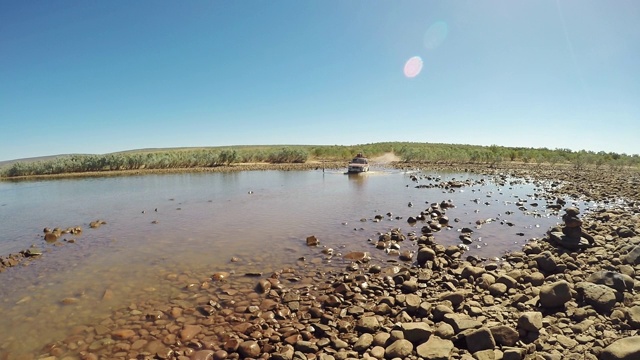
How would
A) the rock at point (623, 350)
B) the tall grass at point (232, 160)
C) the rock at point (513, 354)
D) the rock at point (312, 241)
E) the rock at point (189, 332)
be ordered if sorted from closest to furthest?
the rock at point (623, 350), the rock at point (513, 354), the rock at point (189, 332), the rock at point (312, 241), the tall grass at point (232, 160)

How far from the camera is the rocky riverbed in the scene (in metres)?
5.42

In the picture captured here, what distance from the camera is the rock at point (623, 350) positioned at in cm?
446

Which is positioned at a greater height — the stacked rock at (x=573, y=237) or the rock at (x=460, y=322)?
the stacked rock at (x=573, y=237)

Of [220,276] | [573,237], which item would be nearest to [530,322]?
[573,237]

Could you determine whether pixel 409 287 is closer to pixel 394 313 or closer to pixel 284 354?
pixel 394 313

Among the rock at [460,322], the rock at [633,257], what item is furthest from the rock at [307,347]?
the rock at [633,257]

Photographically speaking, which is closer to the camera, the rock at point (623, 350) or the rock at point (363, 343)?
the rock at point (623, 350)

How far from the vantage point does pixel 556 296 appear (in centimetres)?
641

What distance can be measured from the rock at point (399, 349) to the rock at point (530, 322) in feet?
6.72

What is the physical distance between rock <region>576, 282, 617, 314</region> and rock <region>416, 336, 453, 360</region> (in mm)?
3181

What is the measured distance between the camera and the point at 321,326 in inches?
257

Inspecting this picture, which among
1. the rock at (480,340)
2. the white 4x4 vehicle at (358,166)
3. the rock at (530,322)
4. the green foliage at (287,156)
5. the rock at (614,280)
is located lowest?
the rock at (480,340)

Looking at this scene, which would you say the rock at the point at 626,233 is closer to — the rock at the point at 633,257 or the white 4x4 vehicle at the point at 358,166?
the rock at the point at 633,257

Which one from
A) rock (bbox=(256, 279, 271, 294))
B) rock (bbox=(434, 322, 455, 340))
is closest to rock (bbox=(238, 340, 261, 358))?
rock (bbox=(256, 279, 271, 294))
